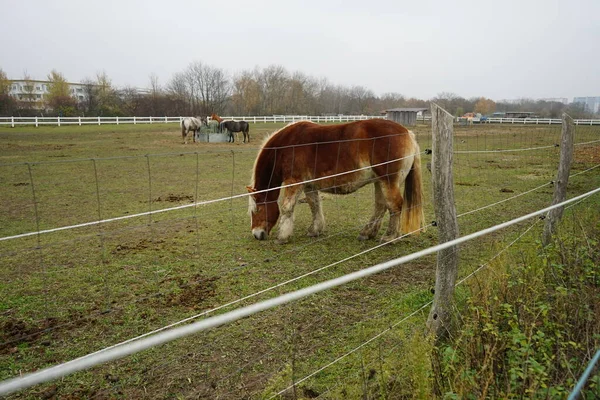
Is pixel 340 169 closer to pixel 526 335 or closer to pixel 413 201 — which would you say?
pixel 413 201

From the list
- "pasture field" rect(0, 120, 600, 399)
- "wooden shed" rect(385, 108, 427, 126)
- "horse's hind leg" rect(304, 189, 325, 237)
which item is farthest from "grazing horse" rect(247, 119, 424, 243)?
"wooden shed" rect(385, 108, 427, 126)

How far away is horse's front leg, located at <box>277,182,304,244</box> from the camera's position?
548 cm

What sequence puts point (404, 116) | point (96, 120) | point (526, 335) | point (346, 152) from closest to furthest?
1. point (526, 335)
2. point (346, 152)
3. point (96, 120)
4. point (404, 116)

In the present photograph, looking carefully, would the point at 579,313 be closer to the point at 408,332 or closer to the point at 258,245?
the point at 408,332

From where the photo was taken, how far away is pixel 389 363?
8.31 feet

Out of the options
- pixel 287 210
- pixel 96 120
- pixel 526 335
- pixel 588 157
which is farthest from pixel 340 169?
pixel 96 120

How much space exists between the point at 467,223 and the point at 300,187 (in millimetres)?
3026

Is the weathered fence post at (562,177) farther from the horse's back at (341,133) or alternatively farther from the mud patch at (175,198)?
the mud patch at (175,198)

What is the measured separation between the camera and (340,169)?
17.6 feet

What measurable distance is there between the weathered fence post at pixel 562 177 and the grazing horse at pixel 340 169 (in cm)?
157

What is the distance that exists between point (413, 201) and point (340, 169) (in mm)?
1199

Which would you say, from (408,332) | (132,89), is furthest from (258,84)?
(408,332)

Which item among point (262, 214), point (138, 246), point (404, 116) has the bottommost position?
point (138, 246)

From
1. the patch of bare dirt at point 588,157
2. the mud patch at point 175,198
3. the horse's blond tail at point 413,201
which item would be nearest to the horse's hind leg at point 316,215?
the horse's blond tail at point 413,201
